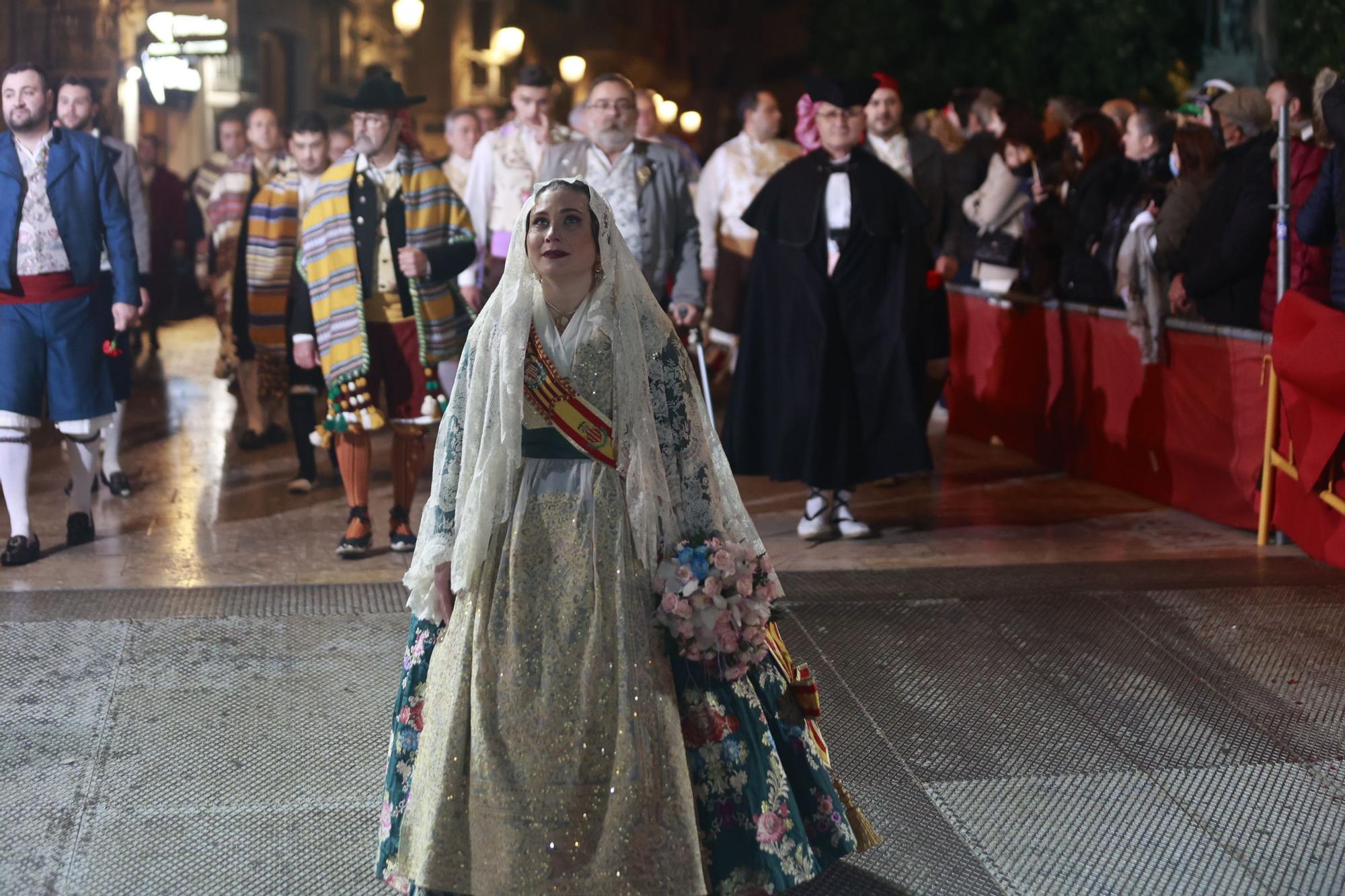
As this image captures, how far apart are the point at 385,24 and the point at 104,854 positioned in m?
16.6

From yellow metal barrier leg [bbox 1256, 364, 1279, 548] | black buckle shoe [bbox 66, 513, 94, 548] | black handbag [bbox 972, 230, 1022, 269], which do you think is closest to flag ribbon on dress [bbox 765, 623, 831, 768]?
yellow metal barrier leg [bbox 1256, 364, 1279, 548]

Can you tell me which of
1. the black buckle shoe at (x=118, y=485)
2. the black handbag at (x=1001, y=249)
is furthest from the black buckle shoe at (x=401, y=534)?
the black handbag at (x=1001, y=249)

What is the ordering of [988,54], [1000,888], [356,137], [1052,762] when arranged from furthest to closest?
[988,54]
[356,137]
[1052,762]
[1000,888]

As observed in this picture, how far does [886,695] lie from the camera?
5.34 meters

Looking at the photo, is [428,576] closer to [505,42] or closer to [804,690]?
[804,690]

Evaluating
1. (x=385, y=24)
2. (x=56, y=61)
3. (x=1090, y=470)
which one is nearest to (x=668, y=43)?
(x=385, y=24)

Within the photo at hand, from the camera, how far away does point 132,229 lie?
7570 mm

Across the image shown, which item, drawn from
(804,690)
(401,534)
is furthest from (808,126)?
(804,690)

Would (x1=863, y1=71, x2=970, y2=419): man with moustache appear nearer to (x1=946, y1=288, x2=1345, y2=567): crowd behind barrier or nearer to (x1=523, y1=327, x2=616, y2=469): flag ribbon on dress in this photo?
(x1=946, y1=288, x2=1345, y2=567): crowd behind barrier

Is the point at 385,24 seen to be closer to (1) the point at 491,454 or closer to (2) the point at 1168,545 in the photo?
(2) the point at 1168,545

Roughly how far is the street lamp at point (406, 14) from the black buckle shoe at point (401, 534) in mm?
13305

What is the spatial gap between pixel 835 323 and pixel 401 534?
7.03ft

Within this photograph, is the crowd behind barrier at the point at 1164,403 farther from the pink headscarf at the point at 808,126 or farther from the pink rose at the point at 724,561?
the pink rose at the point at 724,561

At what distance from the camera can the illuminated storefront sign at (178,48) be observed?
15859mm
